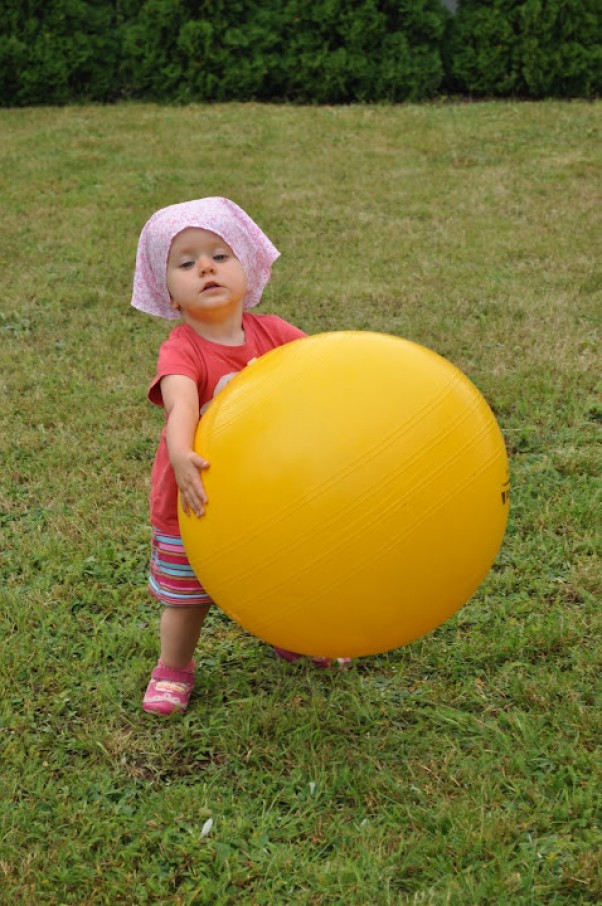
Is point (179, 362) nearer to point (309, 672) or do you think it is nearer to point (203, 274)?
point (203, 274)

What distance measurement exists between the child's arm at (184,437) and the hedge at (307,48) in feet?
33.9

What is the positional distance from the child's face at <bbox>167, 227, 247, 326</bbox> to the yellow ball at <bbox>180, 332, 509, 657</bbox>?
0.33m

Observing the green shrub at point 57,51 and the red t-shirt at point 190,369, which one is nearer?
the red t-shirt at point 190,369

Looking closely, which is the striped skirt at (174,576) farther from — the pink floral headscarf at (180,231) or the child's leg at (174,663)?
the pink floral headscarf at (180,231)

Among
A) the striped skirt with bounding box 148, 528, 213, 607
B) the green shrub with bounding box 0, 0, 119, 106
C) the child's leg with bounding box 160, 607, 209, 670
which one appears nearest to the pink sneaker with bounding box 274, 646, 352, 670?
the child's leg with bounding box 160, 607, 209, 670

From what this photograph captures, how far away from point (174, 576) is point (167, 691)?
1.33 feet

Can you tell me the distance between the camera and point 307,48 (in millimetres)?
12109

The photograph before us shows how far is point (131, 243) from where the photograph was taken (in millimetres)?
7668

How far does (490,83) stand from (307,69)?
2315mm

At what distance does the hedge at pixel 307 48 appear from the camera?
11.8 meters

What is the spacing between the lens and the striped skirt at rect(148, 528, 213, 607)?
9.45 feet

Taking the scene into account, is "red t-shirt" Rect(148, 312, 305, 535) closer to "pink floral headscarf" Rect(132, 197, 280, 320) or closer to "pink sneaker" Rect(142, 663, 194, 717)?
"pink floral headscarf" Rect(132, 197, 280, 320)

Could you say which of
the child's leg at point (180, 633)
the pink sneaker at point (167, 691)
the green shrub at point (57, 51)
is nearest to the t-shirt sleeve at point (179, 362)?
Answer: the child's leg at point (180, 633)

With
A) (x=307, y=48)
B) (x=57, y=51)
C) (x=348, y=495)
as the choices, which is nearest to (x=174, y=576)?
(x=348, y=495)
